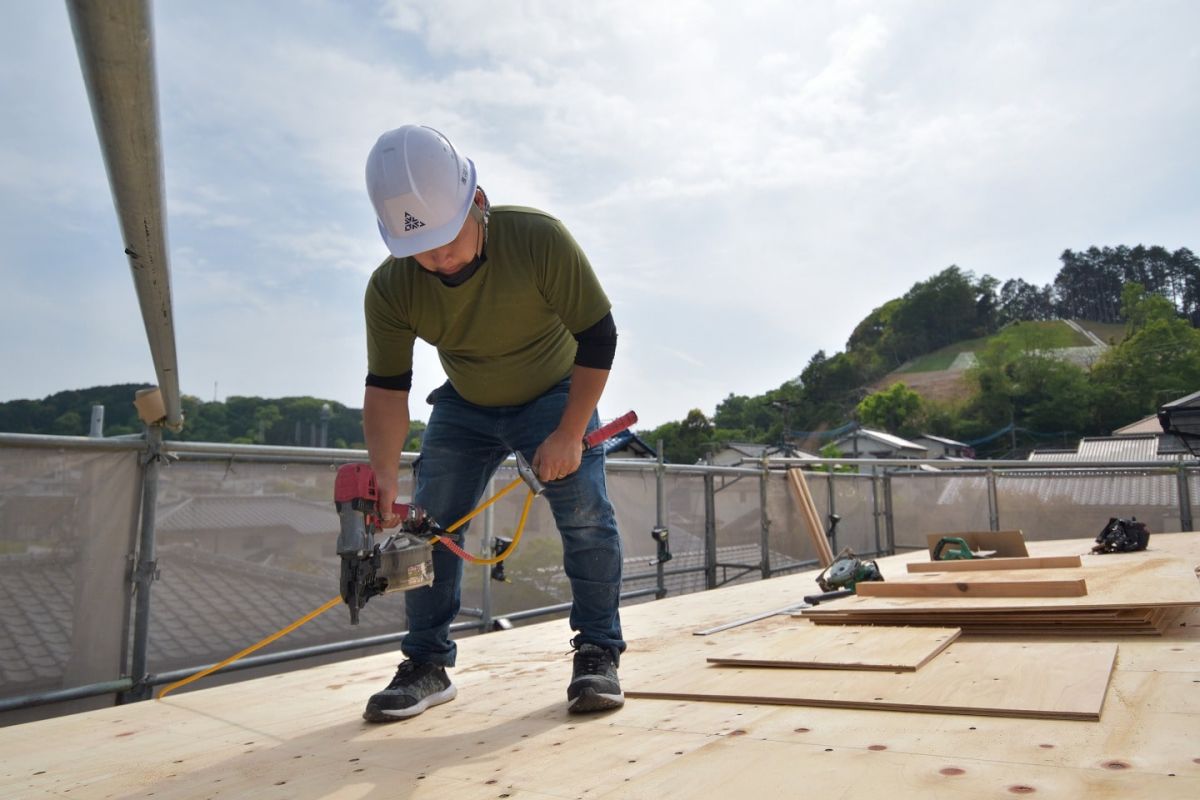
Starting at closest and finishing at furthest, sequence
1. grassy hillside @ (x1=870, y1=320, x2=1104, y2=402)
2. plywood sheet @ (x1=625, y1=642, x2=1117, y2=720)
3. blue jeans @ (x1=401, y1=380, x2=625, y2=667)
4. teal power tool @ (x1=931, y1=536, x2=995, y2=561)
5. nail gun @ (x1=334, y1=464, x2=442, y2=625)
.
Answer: plywood sheet @ (x1=625, y1=642, x2=1117, y2=720) → nail gun @ (x1=334, y1=464, x2=442, y2=625) → blue jeans @ (x1=401, y1=380, x2=625, y2=667) → teal power tool @ (x1=931, y1=536, x2=995, y2=561) → grassy hillside @ (x1=870, y1=320, x2=1104, y2=402)

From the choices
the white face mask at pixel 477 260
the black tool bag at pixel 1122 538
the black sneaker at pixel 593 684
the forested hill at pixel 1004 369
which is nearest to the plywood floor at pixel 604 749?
the black sneaker at pixel 593 684

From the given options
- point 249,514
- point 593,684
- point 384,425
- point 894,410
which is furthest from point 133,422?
A: point 894,410

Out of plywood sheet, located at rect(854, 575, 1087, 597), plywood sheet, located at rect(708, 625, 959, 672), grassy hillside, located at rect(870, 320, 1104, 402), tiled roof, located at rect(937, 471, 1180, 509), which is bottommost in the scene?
plywood sheet, located at rect(708, 625, 959, 672)

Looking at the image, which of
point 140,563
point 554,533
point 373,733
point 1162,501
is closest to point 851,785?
point 373,733

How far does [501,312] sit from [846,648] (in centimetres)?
149

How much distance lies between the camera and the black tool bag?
672 cm

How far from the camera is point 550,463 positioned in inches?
78.7

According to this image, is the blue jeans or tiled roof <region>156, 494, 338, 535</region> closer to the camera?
the blue jeans

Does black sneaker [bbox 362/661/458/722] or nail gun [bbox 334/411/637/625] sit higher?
nail gun [bbox 334/411/637/625]

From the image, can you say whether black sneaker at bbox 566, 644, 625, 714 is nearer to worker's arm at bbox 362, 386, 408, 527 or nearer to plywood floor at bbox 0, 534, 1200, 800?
plywood floor at bbox 0, 534, 1200, 800

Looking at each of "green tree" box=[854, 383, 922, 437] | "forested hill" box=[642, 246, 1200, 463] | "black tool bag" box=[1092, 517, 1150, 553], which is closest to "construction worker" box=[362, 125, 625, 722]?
"black tool bag" box=[1092, 517, 1150, 553]

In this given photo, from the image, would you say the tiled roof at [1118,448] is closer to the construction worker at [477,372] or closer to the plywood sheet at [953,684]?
the plywood sheet at [953,684]

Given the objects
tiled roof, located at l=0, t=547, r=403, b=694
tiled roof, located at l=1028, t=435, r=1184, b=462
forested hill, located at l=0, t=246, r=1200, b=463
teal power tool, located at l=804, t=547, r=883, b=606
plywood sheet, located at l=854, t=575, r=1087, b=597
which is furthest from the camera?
forested hill, located at l=0, t=246, r=1200, b=463

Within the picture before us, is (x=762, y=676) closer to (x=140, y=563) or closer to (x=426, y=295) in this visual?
(x=426, y=295)
